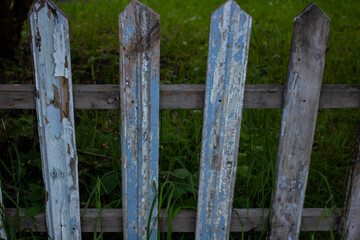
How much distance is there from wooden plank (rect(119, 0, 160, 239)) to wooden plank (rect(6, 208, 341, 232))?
7cm

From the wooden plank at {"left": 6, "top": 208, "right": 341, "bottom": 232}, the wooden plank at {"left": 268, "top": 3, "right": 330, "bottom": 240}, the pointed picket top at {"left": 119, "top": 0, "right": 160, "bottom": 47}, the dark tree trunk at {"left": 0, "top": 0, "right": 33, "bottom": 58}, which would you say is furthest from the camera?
the dark tree trunk at {"left": 0, "top": 0, "right": 33, "bottom": 58}

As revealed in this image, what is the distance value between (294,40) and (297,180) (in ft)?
2.34

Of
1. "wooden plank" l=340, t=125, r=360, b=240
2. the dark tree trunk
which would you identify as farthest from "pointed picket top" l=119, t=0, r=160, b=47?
the dark tree trunk

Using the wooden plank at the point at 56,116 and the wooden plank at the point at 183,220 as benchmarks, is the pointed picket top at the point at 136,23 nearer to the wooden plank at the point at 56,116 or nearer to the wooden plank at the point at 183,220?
the wooden plank at the point at 56,116

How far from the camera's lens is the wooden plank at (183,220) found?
183cm

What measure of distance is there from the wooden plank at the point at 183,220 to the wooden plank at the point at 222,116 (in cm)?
7

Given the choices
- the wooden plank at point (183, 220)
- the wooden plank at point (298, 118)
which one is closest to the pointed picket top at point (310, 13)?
the wooden plank at point (298, 118)

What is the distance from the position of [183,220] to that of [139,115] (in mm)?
635

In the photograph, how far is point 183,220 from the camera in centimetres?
187

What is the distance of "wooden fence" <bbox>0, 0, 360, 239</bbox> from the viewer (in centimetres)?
153

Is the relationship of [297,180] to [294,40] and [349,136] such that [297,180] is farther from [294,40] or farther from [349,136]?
[349,136]

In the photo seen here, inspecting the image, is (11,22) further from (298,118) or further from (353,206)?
(353,206)

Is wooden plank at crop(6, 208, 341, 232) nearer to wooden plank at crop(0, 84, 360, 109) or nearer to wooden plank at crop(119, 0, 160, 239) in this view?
wooden plank at crop(119, 0, 160, 239)

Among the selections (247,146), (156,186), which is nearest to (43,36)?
(156,186)
